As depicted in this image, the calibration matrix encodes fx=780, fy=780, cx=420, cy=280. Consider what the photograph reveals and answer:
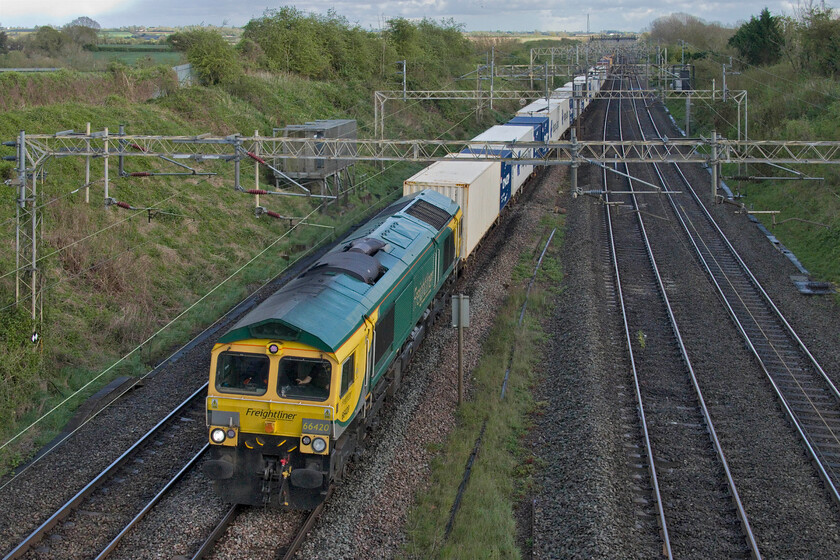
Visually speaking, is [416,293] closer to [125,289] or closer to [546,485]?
[546,485]

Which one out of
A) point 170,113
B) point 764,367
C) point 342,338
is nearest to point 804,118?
point 764,367

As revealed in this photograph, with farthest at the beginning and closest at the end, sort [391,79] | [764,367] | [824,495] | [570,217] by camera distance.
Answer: [391,79], [570,217], [764,367], [824,495]

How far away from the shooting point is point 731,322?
67.6 ft

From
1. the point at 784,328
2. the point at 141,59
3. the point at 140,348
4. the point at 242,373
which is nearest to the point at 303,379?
the point at 242,373

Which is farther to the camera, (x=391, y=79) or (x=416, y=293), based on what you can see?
(x=391, y=79)

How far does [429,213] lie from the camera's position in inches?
755

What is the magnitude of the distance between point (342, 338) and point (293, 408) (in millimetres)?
1182

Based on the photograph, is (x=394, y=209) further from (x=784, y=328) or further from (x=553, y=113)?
(x=553, y=113)

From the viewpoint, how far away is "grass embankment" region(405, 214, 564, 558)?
11.1 m

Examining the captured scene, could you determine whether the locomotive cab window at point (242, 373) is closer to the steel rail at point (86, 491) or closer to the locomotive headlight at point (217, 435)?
the locomotive headlight at point (217, 435)

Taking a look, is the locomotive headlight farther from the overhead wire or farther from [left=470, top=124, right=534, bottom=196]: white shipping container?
[left=470, top=124, right=534, bottom=196]: white shipping container

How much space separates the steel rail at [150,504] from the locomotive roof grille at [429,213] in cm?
764

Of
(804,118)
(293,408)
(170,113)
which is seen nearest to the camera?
(293,408)

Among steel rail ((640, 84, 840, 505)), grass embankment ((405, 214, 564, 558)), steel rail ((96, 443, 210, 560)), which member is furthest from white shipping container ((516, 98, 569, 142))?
steel rail ((96, 443, 210, 560))
